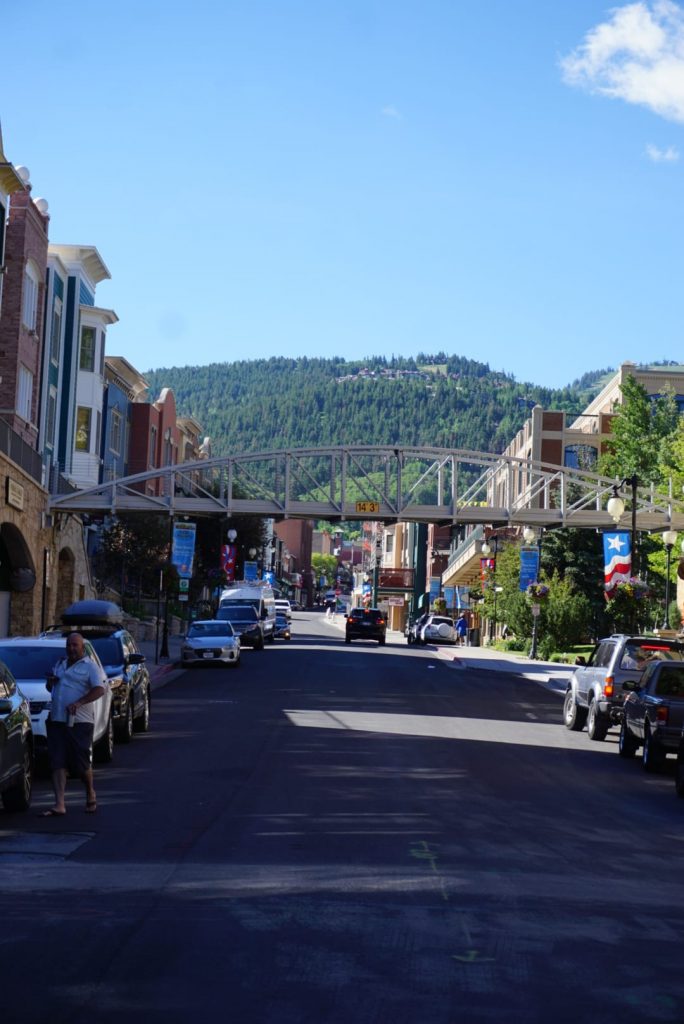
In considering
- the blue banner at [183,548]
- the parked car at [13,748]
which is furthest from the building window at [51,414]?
the parked car at [13,748]

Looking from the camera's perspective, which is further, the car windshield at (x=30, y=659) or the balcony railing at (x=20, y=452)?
the balcony railing at (x=20, y=452)

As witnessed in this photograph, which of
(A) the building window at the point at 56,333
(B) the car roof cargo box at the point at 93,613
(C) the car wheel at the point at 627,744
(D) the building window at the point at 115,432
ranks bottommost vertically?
(C) the car wheel at the point at 627,744

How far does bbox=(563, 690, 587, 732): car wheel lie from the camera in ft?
90.1

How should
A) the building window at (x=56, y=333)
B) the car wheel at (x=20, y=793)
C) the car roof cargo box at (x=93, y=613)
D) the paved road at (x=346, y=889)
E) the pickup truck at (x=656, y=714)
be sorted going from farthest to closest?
the building window at (x=56, y=333), the car roof cargo box at (x=93, y=613), the pickup truck at (x=656, y=714), the car wheel at (x=20, y=793), the paved road at (x=346, y=889)

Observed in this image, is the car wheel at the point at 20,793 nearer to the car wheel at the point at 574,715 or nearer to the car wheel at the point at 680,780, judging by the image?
the car wheel at the point at 680,780

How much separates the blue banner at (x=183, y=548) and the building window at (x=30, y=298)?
883 cm

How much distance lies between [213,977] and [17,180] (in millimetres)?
32272

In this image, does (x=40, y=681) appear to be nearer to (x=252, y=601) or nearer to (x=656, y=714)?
(x=656, y=714)

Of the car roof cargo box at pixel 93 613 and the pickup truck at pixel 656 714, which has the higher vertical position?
the car roof cargo box at pixel 93 613

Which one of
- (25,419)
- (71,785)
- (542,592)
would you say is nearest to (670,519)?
(542,592)

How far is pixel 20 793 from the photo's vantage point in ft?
46.1

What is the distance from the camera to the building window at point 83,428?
57.4m

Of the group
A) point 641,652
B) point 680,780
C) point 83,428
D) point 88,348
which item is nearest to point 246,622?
point 83,428

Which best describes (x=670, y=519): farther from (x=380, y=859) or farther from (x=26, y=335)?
(x=380, y=859)
